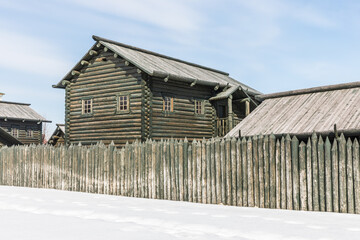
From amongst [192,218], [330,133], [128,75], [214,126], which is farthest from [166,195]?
[214,126]

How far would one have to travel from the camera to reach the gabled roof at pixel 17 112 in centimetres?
4138

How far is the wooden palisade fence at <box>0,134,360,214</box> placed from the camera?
854 cm

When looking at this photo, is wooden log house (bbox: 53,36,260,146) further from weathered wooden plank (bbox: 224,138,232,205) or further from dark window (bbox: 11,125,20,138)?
dark window (bbox: 11,125,20,138)

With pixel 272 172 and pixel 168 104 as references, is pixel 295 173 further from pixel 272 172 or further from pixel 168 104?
pixel 168 104

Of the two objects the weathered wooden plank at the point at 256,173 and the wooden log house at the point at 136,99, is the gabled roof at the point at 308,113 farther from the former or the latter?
A: the wooden log house at the point at 136,99

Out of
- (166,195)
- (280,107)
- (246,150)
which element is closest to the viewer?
(246,150)

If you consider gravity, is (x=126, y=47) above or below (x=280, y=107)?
above

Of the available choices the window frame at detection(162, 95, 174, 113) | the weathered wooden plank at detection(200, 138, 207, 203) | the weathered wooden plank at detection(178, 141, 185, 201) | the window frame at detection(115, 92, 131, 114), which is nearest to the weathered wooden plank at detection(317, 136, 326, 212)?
the weathered wooden plank at detection(200, 138, 207, 203)

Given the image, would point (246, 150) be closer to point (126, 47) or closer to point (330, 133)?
point (330, 133)

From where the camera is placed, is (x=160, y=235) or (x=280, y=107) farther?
(x=280, y=107)

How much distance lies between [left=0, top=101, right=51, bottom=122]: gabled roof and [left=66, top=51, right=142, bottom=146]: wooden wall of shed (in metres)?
19.6

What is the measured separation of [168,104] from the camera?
22219mm

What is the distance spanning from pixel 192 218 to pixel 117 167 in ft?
19.3

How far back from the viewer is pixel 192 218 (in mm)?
7570
